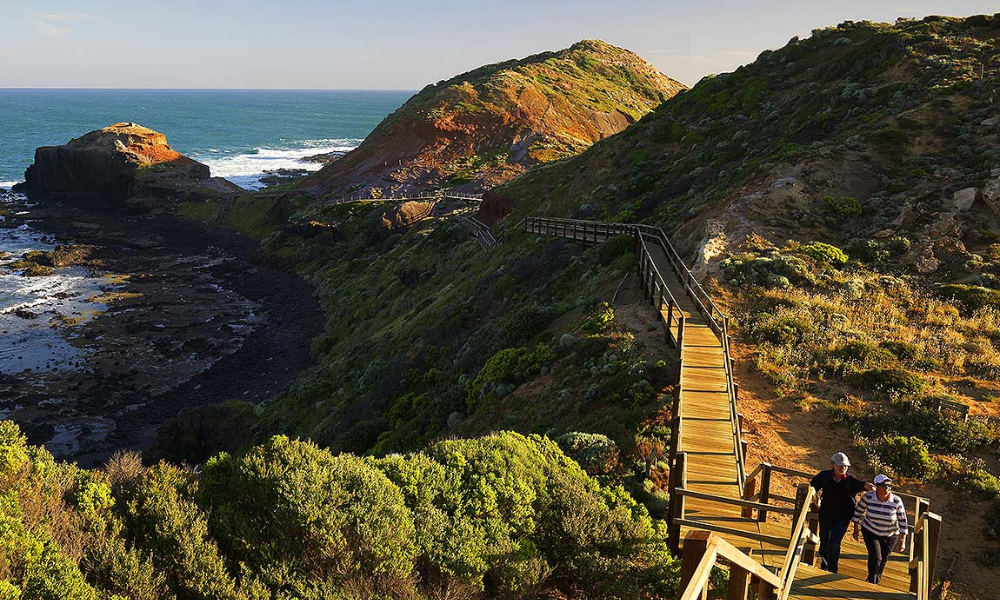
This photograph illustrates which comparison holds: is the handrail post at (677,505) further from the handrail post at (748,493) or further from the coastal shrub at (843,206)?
the coastal shrub at (843,206)

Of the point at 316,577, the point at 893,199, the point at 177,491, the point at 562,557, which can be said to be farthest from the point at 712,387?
the point at 893,199

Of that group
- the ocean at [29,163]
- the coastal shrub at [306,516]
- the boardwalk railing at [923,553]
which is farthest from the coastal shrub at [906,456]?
the ocean at [29,163]

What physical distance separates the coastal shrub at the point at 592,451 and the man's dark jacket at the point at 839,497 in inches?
147

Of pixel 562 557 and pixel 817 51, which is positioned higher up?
pixel 817 51

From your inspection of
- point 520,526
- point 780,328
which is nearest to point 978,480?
point 780,328

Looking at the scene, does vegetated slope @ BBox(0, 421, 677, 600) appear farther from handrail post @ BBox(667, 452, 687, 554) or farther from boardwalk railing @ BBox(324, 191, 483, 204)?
boardwalk railing @ BBox(324, 191, 483, 204)

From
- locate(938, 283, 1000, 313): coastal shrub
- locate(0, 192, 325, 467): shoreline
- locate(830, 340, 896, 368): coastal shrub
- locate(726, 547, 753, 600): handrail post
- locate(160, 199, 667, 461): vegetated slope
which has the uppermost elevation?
locate(938, 283, 1000, 313): coastal shrub

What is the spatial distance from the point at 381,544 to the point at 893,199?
2265cm

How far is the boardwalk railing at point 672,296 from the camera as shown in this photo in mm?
9766

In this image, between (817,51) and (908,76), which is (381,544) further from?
(817,51)

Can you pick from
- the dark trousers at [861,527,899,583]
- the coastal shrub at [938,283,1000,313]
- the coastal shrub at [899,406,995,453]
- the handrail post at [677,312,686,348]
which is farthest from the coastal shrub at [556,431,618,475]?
the coastal shrub at [938,283,1000,313]

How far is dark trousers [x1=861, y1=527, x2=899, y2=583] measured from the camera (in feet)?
22.7

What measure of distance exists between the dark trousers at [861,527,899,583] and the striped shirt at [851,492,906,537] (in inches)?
2.4

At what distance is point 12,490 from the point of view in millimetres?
5930
